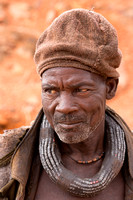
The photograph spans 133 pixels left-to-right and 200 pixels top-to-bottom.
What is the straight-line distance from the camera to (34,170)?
2236 millimetres

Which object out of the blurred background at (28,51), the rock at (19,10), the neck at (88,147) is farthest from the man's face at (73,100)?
the rock at (19,10)

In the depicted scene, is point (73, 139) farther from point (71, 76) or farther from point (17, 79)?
point (17, 79)

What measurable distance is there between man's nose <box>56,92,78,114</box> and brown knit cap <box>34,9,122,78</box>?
0.69 feet

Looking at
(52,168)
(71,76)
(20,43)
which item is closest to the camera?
(71,76)

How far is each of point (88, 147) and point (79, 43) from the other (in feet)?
2.85

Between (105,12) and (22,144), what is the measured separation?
9.15 m

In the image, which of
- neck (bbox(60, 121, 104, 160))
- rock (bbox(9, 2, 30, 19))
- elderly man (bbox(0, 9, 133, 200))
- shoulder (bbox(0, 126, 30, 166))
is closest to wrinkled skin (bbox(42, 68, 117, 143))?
elderly man (bbox(0, 9, 133, 200))

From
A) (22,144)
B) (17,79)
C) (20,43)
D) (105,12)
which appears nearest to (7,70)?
(17,79)

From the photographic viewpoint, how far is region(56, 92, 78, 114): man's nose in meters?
1.91

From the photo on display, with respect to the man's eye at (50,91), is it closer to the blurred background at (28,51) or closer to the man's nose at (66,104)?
the man's nose at (66,104)

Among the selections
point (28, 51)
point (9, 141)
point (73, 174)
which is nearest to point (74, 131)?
point (73, 174)

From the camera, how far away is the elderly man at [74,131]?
1.92 metres

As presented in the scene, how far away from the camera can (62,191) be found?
2184 millimetres

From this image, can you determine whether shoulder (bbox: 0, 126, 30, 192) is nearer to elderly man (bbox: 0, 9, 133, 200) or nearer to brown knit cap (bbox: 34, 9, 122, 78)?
elderly man (bbox: 0, 9, 133, 200)
